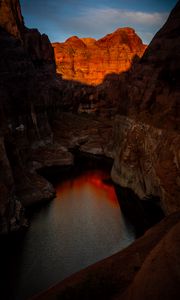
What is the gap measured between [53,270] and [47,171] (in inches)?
1496

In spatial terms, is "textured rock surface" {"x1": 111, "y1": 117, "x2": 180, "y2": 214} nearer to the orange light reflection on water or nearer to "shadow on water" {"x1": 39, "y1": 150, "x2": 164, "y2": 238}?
"shadow on water" {"x1": 39, "y1": 150, "x2": 164, "y2": 238}

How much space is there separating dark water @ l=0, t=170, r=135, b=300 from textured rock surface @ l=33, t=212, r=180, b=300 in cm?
665

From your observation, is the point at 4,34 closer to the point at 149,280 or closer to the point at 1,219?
the point at 1,219

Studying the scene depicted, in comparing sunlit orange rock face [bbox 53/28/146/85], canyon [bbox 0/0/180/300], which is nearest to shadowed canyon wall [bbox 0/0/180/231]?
canyon [bbox 0/0/180/300]

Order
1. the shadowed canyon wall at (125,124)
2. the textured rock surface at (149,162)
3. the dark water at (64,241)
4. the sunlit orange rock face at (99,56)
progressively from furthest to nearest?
the sunlit orange rock face at (99,56), the shadowed canyon wall at (125,124), the textured rock surface at (149,162), the dark water at (64,241)

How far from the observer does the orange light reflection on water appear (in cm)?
5194

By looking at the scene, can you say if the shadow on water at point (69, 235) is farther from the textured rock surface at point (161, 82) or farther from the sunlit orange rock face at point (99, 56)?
the sunlit orange rock face at point (99, 56)

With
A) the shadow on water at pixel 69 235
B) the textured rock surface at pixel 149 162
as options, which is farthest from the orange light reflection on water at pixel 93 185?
the textured rock surface at pixel 149 162

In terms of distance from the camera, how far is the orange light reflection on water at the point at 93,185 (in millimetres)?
51938

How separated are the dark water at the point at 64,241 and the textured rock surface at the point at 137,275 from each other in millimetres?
6646

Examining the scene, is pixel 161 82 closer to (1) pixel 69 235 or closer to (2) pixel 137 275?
(1) pixel 69 235

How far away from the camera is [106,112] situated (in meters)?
103

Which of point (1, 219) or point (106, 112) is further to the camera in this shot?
point (106, 112)

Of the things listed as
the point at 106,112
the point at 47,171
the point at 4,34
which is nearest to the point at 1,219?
the point at 47,171
